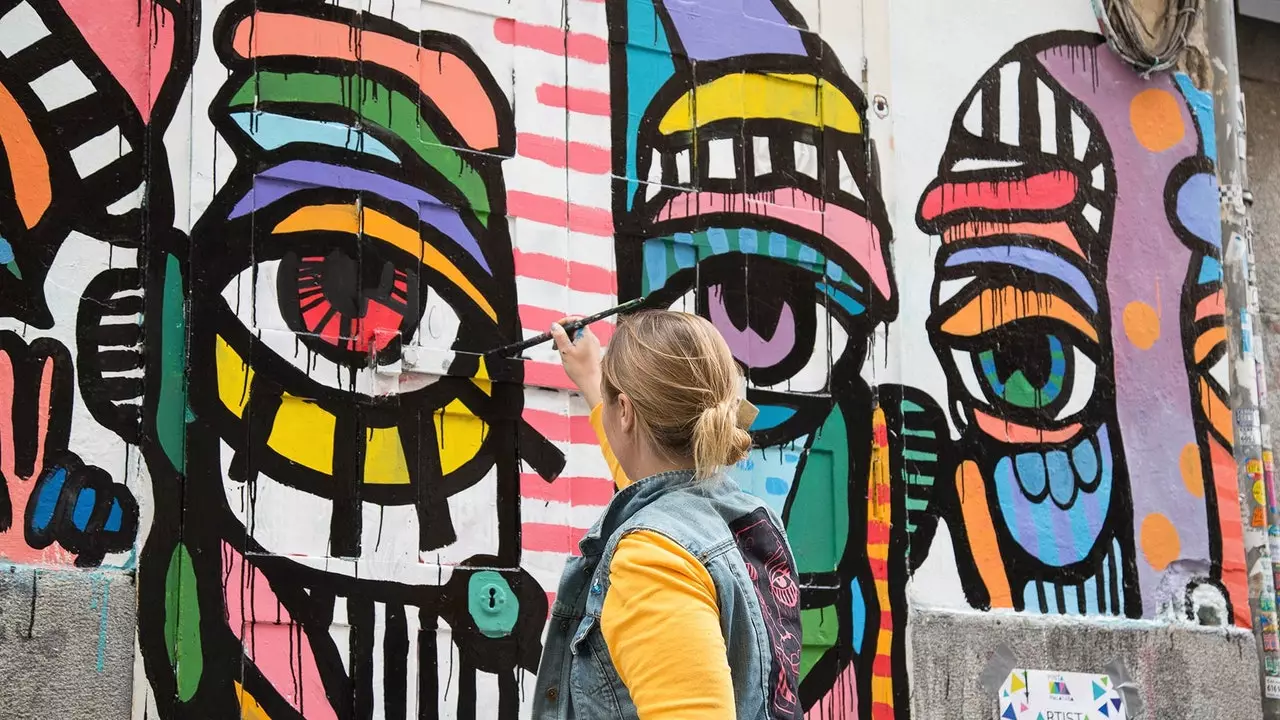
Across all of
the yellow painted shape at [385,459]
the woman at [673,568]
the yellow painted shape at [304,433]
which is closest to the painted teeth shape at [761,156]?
the yellow painted shape at [385,459]

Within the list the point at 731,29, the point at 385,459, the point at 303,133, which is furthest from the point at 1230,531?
the point at 303,133

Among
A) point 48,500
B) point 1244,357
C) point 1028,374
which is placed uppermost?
point 1244,357

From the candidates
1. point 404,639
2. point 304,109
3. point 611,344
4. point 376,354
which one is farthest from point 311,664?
point 611,344

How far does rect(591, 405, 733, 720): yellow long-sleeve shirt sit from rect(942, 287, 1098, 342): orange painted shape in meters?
3.24

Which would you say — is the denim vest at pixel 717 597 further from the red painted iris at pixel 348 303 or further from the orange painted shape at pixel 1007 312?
the orange painted shape at pixel 1007 312

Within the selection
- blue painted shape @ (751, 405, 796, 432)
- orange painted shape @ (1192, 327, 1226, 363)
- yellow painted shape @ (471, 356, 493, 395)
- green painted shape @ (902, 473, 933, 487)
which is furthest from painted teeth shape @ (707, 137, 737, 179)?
orange painted shape @ (1192, 327, 1226, 363)

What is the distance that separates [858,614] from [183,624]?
7.20ft

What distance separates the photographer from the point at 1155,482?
5.65 m

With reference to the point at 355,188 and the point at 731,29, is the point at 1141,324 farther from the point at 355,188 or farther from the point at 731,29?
the point at 355,188

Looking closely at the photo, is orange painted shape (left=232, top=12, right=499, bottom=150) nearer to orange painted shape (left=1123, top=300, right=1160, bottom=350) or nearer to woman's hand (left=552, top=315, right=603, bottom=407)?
woman's hand (left=552, top=315, right=603, bottom=407)

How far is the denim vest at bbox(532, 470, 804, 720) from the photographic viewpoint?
7.71ft

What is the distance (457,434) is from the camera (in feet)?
14.1

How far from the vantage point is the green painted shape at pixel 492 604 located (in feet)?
13.9

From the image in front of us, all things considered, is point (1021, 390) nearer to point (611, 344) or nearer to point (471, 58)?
point (471, 58)
